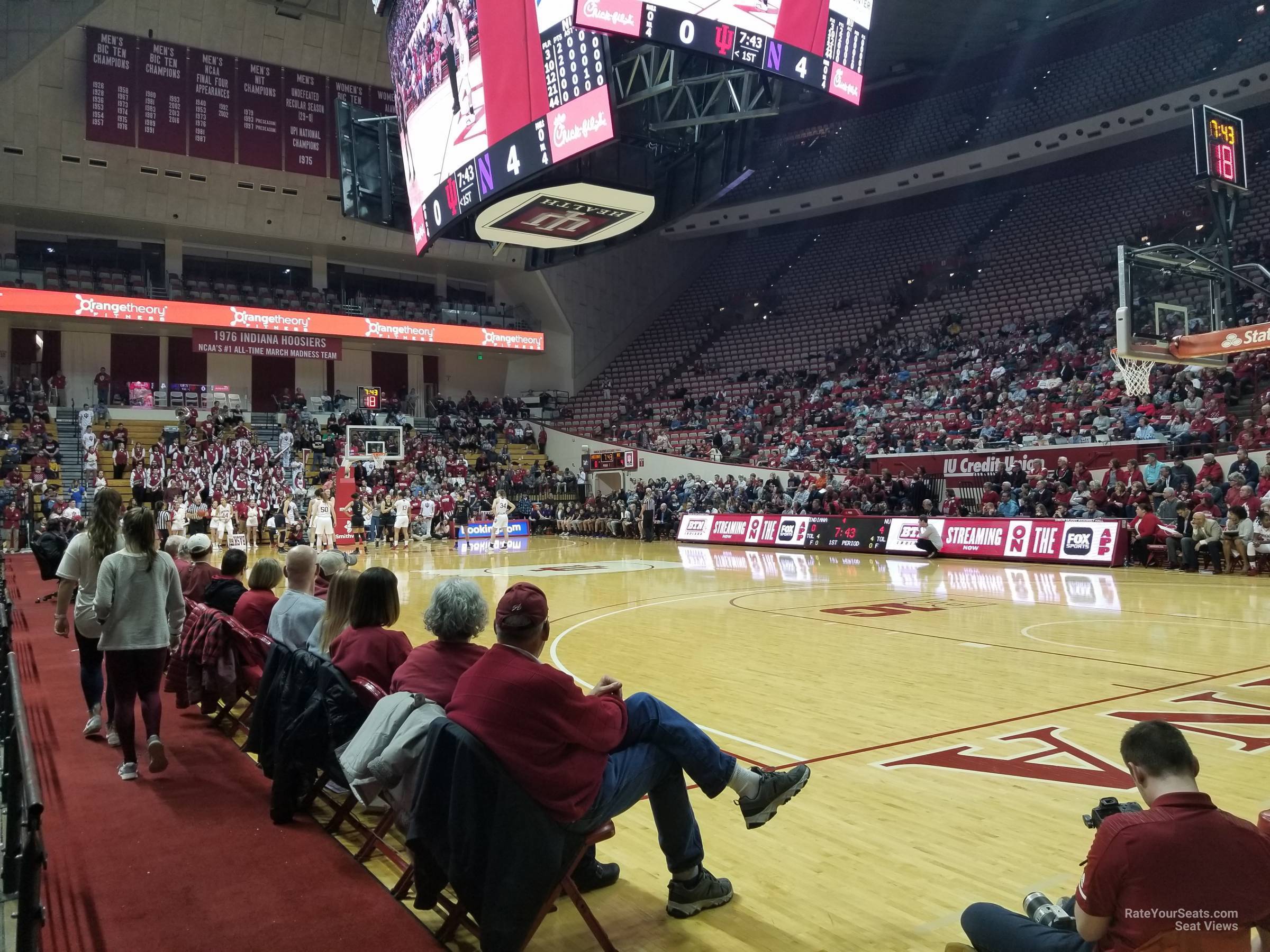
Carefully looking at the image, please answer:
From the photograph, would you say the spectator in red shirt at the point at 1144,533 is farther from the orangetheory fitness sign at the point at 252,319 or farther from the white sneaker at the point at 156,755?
the orangetheory fitness sign at the point at 252,319

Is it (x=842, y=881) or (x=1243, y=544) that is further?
(x=1243, y=544)

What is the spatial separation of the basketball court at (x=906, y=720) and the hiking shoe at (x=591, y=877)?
5cm

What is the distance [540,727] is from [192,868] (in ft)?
6.39

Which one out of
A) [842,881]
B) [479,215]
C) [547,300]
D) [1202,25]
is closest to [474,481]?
[547,300]

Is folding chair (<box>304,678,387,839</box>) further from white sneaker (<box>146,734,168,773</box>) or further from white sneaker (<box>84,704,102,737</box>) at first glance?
white sneaker (<box>84,704,102,737</box>)

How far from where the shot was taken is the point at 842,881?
375 cm

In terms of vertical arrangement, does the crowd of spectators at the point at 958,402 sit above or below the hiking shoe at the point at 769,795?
above

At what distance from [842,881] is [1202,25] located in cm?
3351

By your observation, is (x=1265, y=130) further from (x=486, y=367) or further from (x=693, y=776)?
(x=693, y=776)

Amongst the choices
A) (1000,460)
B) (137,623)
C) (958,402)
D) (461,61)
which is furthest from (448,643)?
(958,402)

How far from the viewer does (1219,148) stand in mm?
15734

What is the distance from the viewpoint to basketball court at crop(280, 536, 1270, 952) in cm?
360

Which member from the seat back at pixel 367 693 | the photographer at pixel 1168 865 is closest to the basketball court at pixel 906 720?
the seat back at pixel 367 693

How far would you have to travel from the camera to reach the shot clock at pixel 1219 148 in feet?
50.3
